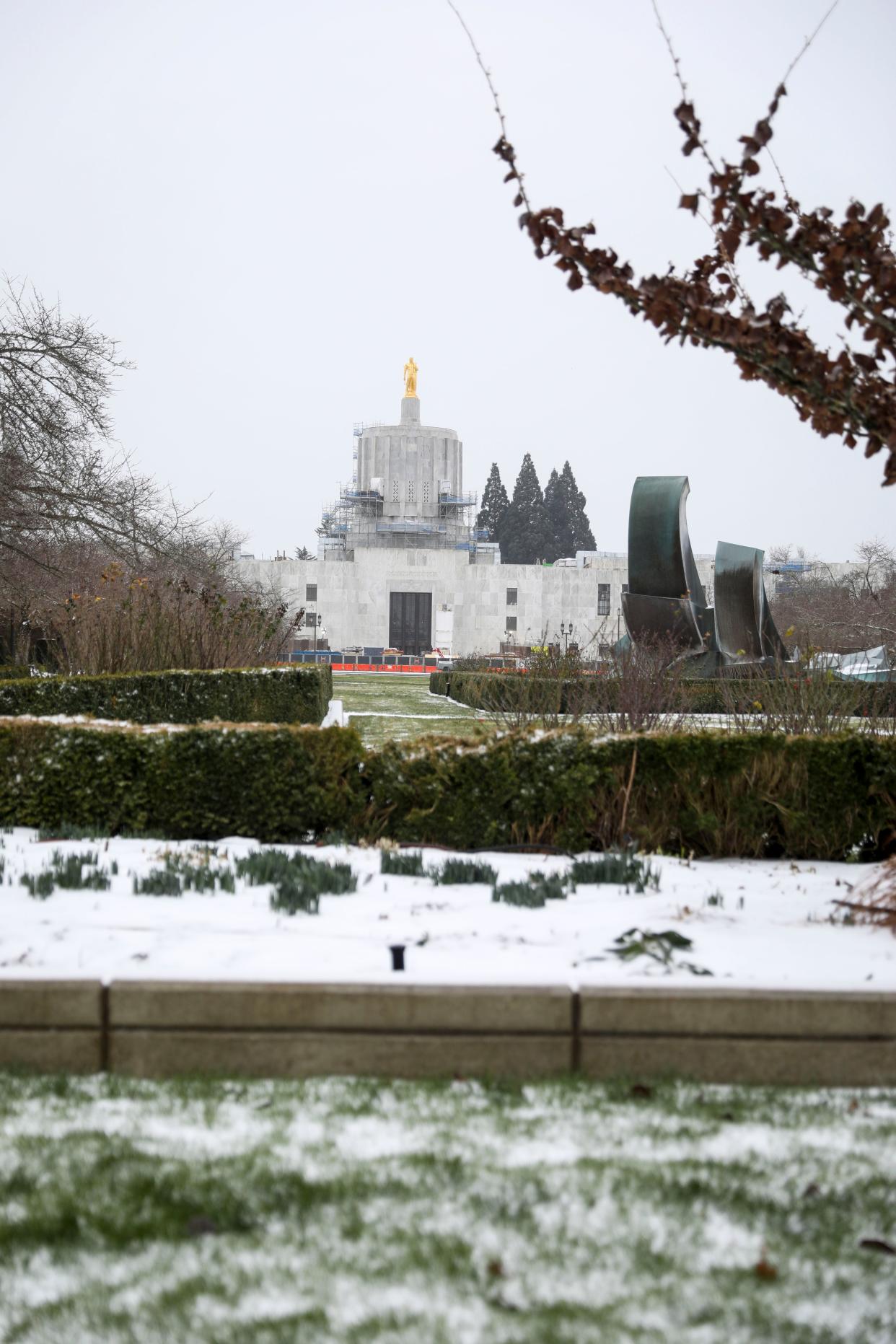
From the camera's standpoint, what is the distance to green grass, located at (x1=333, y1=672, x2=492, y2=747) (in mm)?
14359

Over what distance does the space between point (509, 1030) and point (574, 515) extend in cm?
8093

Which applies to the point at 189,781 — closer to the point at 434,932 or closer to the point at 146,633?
the point at 434,932

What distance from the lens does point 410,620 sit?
64.3m

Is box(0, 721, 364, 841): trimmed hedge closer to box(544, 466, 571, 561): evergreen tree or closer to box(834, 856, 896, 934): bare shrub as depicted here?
box(834, 856, 896, 934): bare shrub

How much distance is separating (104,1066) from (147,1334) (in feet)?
4.67

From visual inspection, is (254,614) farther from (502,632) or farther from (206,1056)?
(502,632)

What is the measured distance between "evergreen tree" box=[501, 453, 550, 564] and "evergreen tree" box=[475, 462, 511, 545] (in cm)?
62

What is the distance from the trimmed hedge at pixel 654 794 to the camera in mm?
6203

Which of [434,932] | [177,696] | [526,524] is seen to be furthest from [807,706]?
[526,524]

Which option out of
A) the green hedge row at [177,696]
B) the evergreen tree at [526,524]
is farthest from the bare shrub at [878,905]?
the evergreen tree at [526,524]

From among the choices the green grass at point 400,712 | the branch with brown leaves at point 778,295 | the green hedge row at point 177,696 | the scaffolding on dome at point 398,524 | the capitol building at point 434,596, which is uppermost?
the scaffolding on dome at point 398,524

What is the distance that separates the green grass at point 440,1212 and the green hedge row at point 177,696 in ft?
24.7

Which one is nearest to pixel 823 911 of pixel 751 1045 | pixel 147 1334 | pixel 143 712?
pixel 751 1045

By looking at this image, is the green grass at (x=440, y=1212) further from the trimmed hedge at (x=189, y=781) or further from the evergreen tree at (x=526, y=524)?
the evergreen tree at (x=526, y=524)
